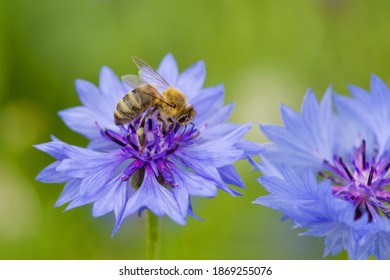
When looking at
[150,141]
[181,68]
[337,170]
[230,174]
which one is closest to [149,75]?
[150,141]

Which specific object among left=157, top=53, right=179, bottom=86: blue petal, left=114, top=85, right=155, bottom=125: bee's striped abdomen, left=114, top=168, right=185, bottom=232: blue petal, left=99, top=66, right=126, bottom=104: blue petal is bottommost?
left=114, top=168, right=185, bottom=232: blue petal

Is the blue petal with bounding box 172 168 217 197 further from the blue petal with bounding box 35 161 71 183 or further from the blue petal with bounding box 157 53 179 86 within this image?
the blue petal with bounding box 157 53 179 86

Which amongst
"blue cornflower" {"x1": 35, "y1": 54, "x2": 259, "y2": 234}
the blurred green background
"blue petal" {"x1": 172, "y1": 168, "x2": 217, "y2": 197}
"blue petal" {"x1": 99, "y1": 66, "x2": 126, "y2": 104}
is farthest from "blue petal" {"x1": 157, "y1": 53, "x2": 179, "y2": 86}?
the blurred green background

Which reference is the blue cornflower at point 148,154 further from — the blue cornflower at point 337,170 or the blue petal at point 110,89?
the blue cornflower at point 337,170

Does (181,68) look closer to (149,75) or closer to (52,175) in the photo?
(149,75)
